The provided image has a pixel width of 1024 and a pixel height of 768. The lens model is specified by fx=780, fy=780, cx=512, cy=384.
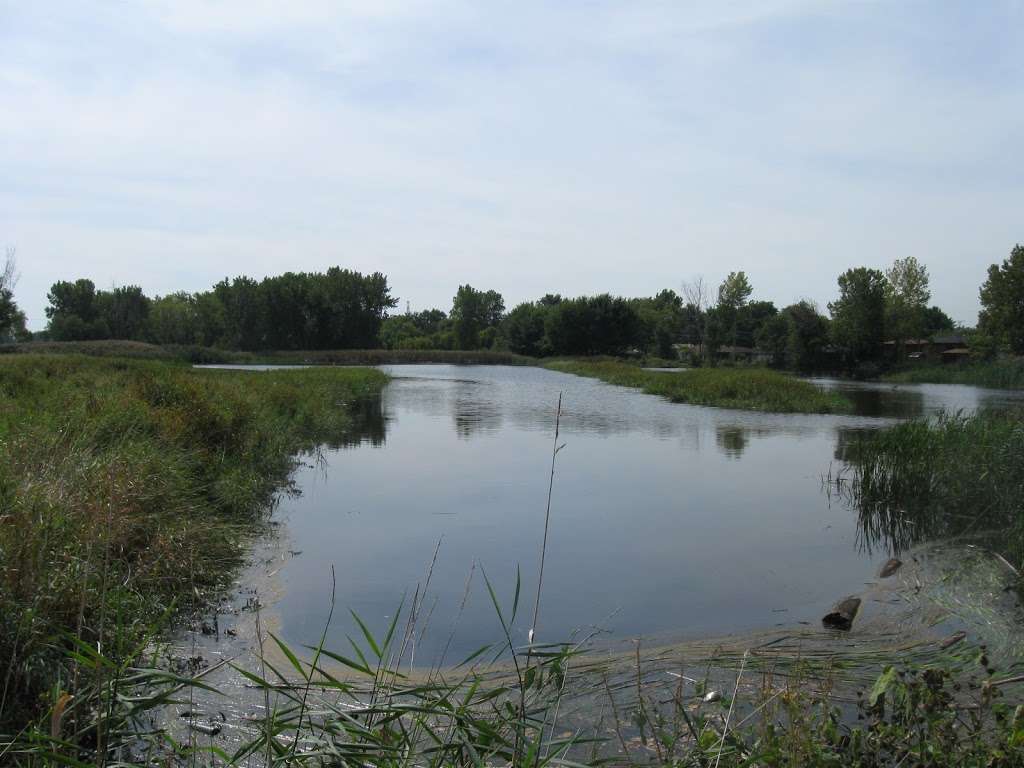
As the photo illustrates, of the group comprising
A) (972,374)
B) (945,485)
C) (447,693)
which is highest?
(972,374)

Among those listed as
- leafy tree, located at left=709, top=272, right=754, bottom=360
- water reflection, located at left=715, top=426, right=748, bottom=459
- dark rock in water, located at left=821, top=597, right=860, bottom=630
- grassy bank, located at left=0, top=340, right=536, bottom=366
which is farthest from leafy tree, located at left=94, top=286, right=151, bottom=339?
dark rock in water, located at left=821, top=597, right=860, bottom=630

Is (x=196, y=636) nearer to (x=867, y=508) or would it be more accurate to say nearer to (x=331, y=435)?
(x=867, y=508)

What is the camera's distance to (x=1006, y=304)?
50.0m

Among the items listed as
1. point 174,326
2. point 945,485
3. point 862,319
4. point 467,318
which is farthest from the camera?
point 467,318

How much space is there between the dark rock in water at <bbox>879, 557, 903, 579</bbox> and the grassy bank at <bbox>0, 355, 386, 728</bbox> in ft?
21.3

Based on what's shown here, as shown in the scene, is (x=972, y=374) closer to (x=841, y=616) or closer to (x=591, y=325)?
(x=591, y=325)

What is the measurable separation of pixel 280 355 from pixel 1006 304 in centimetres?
5518

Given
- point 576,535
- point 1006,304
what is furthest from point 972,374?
point 576,535

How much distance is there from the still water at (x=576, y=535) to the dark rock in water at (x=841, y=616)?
174 mm

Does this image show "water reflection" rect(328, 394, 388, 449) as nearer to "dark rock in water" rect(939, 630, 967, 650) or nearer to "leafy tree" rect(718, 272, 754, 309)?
"dark rock in water" rect(939, 630, 967, 650)

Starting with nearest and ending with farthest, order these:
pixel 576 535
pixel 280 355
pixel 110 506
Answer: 1. pixel 110 506
2. pixel 576 535
3. pixel 280 355

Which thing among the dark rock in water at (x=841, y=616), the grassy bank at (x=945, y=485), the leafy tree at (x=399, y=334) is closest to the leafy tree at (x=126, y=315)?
the leafy tree at (x=399, y=334)

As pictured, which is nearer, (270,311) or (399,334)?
(270,311)

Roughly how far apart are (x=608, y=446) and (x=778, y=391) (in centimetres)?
1331
